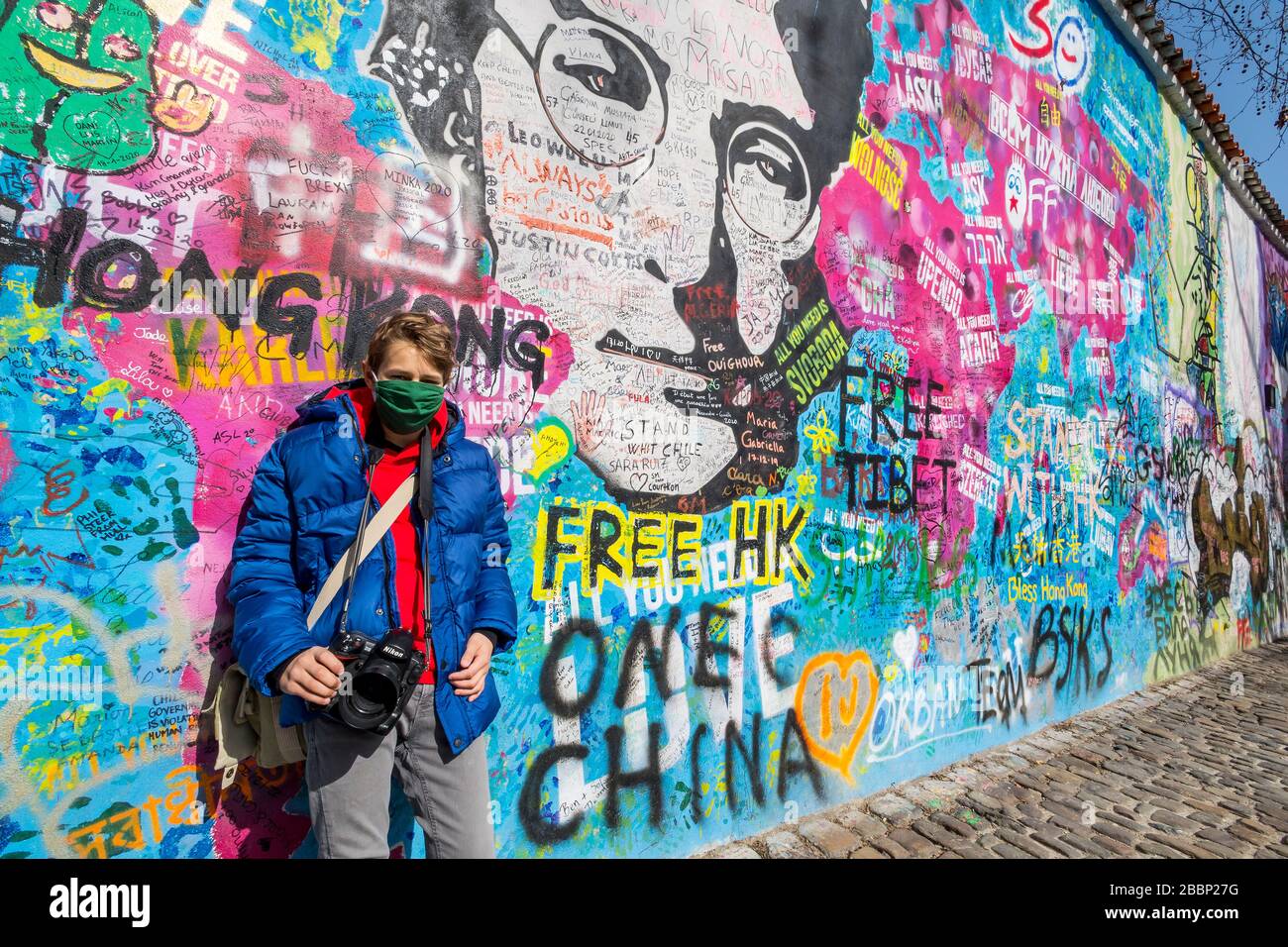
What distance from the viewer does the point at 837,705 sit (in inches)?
158

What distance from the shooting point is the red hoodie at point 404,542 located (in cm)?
205

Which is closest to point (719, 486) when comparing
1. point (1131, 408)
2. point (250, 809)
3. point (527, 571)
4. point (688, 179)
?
point (527, 571)

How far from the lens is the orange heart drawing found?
388 cm

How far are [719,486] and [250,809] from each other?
2.22 metres

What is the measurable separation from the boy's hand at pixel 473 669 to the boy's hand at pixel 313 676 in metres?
0.33

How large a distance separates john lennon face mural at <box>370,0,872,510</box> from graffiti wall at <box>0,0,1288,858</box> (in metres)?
0.02

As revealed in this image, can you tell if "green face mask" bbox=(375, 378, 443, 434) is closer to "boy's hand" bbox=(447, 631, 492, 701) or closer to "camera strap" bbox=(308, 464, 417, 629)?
"camera strap" bbox=(308, 464, 417, 629)

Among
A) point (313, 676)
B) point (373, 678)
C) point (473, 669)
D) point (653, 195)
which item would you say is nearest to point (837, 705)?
point (473, 669)

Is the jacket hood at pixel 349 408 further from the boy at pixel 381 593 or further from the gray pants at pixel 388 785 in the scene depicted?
the gray pants at pixel 388 785

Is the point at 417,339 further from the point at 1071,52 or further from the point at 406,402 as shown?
the point at 1071,52

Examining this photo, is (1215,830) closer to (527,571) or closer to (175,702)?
(527,571)

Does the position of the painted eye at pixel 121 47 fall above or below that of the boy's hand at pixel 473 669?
above
